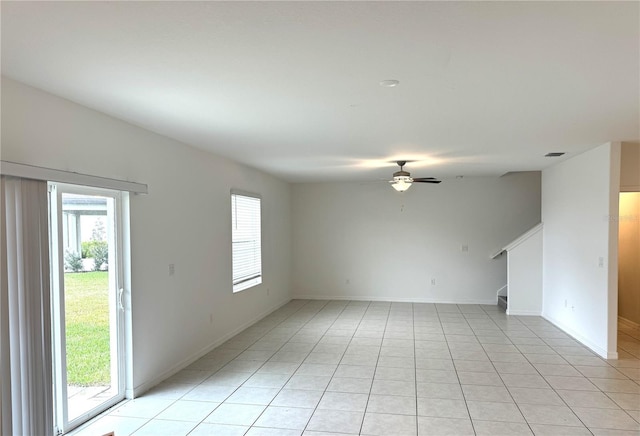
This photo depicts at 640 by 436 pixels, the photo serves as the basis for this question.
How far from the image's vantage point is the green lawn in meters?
3.07

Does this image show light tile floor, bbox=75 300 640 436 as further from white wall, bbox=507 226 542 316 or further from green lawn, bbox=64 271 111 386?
white wall, bbox=507 226 542 316

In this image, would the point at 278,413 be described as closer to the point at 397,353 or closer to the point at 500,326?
the point at 397,353

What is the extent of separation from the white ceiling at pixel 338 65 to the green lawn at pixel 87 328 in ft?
4.49

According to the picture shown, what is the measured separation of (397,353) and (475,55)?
3.67 metres

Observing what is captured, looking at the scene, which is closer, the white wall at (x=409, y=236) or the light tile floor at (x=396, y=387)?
the light tile floor at (x=396, y=387)

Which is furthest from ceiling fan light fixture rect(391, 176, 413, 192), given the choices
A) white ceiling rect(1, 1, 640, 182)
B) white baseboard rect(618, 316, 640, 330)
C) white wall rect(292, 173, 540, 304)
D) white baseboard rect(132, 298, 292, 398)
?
white baseboard rect(618, 316, 640, 330)

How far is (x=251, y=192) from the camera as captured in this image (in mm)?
6324

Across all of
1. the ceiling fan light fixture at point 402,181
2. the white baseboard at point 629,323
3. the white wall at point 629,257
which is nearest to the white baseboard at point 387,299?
the white baseboard at point 629,323

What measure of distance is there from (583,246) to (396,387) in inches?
124

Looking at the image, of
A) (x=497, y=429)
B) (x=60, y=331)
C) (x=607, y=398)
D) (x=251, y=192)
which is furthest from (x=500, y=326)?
(x=60, y=331)

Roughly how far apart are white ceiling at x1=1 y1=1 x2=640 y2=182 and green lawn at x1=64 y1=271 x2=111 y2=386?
137 centimetres

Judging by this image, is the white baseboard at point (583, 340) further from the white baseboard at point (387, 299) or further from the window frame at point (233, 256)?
the window frame at point (233, 256)

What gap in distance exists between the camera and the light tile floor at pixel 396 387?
3.08 m

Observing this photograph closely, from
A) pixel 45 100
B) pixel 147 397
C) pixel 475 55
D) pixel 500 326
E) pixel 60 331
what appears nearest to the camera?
pixel 475 55
